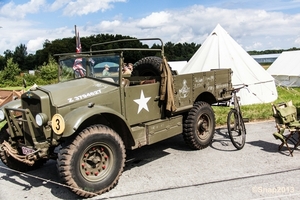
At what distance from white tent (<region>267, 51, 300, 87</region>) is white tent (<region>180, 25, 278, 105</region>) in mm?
5059

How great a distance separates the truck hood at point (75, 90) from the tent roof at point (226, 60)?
9098 millimetres

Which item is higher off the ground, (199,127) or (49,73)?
(49,73)

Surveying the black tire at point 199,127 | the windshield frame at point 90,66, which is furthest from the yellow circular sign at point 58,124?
the black tire at point 199,127

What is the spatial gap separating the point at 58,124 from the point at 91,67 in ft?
5.39

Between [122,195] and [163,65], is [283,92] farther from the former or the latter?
[122,195]

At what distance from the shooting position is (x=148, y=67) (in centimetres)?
691

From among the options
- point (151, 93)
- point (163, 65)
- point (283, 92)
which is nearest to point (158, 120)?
point (151, 93)

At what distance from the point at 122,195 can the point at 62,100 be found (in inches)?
66.1

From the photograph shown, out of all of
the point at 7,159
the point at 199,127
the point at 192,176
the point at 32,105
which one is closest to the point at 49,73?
the point at 199,127

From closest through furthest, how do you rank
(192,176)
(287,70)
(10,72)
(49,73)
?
(192,176), (287,70), (49,73), (10,72)

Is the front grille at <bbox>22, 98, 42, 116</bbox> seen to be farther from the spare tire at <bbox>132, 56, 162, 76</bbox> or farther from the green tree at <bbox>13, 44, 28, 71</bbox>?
the green tree at <bbox>13, 44, 28, 71</bbox>

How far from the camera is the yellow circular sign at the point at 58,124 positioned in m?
4.36

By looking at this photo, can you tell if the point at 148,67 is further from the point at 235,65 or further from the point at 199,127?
the point at 235,65

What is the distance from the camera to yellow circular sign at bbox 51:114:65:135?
14.3 feet
